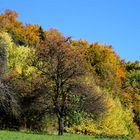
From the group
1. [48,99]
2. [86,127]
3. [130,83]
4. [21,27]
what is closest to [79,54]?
[48,99]

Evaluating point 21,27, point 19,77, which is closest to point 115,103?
point 19,77

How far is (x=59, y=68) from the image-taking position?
51406 mm

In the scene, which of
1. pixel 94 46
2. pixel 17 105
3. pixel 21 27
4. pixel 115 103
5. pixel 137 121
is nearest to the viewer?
pixel 17 105

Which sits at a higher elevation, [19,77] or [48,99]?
[19,77]

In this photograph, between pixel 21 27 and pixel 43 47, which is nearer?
pixel 43 47

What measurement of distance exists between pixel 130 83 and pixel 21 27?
33.5m

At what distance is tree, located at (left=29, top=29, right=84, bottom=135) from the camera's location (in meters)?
51.4

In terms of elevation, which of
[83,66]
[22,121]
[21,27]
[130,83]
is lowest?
[22,121]

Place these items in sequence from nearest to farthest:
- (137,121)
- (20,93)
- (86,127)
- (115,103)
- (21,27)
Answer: (20,93)
(86,127)
(115,103)
(137,121)
(21,27)

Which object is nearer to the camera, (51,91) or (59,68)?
(59,68)

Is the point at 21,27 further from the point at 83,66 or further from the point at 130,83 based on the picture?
the point at 83,66

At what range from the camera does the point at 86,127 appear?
6925cm

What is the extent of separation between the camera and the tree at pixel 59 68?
5141cm

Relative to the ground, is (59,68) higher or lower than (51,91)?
higher
